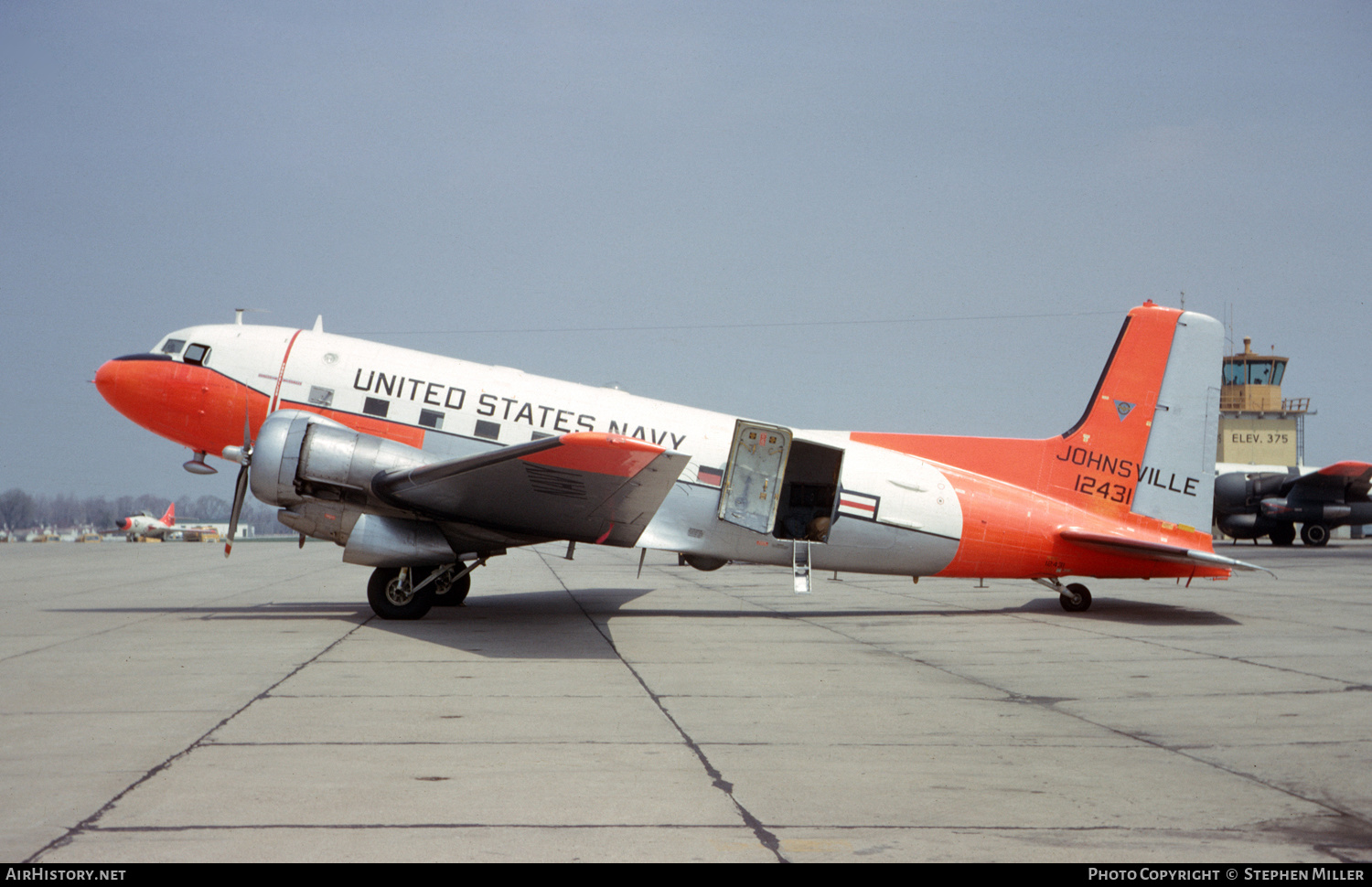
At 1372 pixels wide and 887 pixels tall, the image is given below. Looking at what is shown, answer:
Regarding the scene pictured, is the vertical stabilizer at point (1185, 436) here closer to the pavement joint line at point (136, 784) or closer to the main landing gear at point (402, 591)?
the main landing gear at point (402, 591)

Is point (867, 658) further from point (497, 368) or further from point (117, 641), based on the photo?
point (117, 641)

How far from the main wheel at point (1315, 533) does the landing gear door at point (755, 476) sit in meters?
37.9

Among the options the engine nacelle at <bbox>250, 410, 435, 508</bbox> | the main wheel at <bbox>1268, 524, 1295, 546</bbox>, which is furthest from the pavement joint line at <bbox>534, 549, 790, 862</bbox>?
the main wheel at <bbox>1268, 524, 1295, 546</bbox>

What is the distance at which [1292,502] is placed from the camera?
41.2m

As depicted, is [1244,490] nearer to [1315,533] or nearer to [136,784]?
[1315,533]

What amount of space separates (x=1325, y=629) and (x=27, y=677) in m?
15.8

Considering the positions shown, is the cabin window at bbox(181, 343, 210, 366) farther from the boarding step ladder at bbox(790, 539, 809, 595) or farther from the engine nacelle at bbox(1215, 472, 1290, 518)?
the engine nacelle at bbox(1215, 472, 1290, 518)

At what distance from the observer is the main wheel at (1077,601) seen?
15555 millimetres

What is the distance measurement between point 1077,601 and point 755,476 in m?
5.92

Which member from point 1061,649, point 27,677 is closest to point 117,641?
point 27,677

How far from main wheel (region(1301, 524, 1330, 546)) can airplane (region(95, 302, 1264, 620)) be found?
33.2 metres

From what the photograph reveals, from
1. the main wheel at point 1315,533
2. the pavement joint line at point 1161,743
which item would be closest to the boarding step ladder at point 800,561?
the pavement joint line at point 1161,743

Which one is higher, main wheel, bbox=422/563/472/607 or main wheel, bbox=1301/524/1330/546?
main wheel, bbox=1301/524/1330/546

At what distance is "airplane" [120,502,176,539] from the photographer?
75.3m
